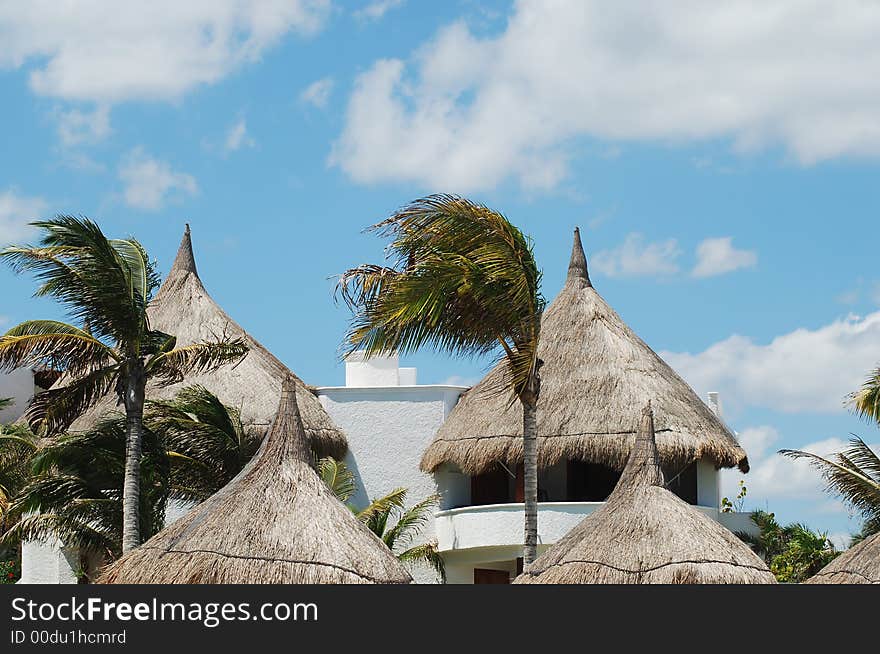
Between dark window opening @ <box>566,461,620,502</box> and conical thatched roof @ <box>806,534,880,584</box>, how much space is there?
5.12 meters

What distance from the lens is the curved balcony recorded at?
20641mm

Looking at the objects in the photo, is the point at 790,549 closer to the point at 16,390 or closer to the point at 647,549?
the point at 647,549

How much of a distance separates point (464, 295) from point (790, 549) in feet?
27.1

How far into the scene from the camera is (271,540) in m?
14.0

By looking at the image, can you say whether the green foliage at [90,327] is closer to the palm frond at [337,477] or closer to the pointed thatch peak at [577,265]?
the palm frond at [337,477]

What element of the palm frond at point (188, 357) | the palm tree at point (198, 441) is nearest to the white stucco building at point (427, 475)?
the palm tree at point (198, 441)

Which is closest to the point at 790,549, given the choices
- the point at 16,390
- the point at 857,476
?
the point at 857,476

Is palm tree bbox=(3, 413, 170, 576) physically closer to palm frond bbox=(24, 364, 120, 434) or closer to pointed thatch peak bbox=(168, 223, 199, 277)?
palm frond bbox=(24, 364, 120, 434)

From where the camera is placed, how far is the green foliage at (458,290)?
16.1m

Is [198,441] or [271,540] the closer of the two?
[271,540]
